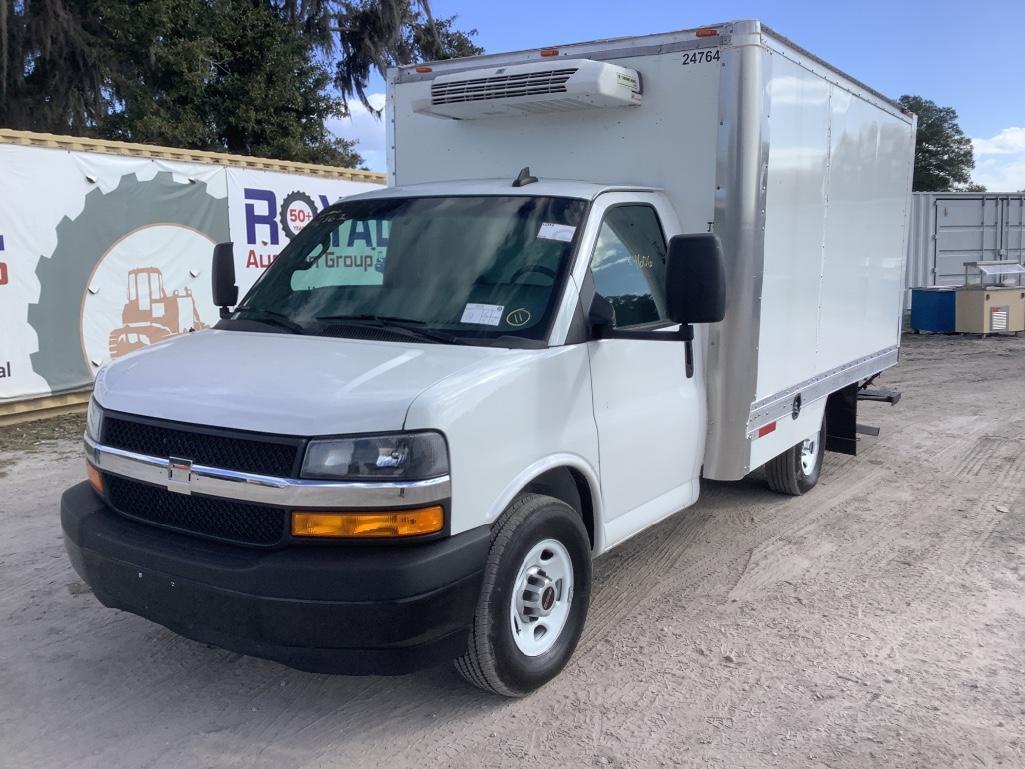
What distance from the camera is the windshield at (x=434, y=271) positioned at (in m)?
3.86

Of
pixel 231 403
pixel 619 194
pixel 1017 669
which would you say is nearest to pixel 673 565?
pixel 1017 669

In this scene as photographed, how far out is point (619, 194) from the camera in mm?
4418

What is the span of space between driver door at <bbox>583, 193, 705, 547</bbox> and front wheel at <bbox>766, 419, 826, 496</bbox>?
1.90 meters

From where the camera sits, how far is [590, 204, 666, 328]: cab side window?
4176 mm

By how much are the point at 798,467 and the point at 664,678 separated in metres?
3.09

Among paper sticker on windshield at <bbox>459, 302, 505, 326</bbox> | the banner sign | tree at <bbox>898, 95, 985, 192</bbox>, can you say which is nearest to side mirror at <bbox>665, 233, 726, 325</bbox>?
paper sticker on windshield at <bbox>459, 302, 505, 326</bbox>

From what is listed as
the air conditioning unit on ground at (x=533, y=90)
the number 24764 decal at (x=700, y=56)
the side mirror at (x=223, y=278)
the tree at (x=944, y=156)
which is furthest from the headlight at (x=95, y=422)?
the tree at (x=944, y=156)

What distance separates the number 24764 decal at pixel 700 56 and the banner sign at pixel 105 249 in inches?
280

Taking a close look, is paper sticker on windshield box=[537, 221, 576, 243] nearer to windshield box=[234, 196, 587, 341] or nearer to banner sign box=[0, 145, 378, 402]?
windshield box=[234, 196, 587, 341]

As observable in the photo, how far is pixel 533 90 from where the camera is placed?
4863 millimetres

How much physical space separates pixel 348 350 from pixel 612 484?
135cm

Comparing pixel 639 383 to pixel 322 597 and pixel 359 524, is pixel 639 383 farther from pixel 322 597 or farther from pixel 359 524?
pixel 322 597

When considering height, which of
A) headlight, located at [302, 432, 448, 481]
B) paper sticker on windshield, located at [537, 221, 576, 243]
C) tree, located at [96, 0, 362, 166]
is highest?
tree, located at [96, 0, 362, 166]

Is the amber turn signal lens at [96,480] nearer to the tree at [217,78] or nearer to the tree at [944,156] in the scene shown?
the tree at [217,78]
